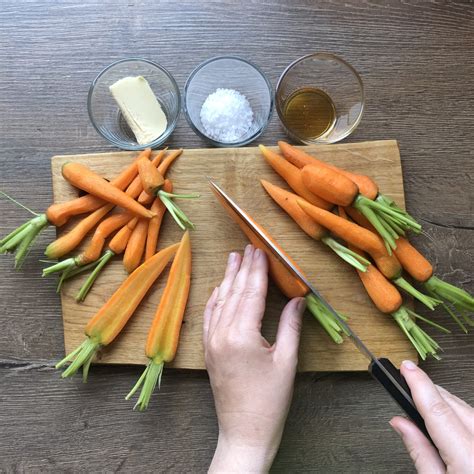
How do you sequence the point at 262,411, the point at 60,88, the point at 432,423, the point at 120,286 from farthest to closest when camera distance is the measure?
the point at 60,88 < the point at 120,286 < the point at 262,411 < the point at 432,423

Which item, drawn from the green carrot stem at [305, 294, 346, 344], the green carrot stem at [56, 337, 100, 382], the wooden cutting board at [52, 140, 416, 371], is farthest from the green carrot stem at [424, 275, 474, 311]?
the green carrot stem at [56, 337, 100, 382]

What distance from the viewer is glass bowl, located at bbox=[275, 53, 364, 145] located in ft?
4.17

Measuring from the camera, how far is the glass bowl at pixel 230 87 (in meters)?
1.26

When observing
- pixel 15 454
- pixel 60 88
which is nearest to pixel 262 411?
pixel 15 454

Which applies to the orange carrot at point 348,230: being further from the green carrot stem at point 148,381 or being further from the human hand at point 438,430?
the green carrot stem at point 148,381

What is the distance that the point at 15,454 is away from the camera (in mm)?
1287

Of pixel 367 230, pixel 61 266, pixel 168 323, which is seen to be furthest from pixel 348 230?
pixel 61 266

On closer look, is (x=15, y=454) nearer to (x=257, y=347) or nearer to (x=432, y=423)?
(x=257, y=347)

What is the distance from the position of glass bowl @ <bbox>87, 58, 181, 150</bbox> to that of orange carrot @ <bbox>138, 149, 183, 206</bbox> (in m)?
0.05

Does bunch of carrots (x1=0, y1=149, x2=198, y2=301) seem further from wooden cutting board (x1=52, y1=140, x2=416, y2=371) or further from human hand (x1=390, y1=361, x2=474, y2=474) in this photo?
human hand (x1=390, y1=361, x2=474, y2=474)

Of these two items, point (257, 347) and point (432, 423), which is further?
point (257, 347)

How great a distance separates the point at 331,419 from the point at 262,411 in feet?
0.87

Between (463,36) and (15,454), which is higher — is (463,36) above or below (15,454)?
above

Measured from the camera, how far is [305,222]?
1.21 m
